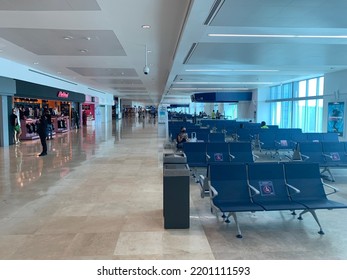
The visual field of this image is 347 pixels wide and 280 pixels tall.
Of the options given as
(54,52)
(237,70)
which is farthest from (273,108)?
(54,52)

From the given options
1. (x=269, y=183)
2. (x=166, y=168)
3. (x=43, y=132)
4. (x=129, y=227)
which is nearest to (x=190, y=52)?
(x=166, y=168)

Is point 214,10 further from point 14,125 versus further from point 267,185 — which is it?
point 14,125

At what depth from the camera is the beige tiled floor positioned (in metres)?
3.57

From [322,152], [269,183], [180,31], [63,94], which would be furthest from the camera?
[63,94]

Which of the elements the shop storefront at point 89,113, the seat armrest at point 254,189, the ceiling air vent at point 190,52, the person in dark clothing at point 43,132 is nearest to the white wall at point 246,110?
the shop storefront at point 89,113

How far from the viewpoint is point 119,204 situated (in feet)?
17.6

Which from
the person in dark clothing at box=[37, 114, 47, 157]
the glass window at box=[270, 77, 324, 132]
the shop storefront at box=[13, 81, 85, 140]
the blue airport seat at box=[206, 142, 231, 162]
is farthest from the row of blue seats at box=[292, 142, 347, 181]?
the shop storefront at box=[13, 81, 85, 140]

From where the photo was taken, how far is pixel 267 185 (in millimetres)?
4637

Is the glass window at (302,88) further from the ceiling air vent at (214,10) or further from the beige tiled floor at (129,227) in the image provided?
the ceiling air vent at (214,10)

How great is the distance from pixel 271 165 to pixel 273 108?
19.6 m

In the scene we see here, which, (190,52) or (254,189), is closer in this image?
(254,189)

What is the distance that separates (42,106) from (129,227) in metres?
19.6

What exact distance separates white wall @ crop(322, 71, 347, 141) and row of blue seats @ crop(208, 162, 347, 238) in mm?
8764

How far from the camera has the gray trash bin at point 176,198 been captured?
4.23 metres
